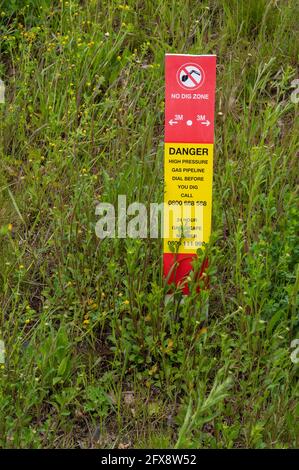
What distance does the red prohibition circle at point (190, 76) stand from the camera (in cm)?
414

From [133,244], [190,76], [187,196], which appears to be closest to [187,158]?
[187,196]

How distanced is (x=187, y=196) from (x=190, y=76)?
0.58 meters

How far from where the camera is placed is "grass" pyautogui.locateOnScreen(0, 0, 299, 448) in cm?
404

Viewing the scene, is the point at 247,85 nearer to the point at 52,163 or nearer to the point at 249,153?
the point at 249,153

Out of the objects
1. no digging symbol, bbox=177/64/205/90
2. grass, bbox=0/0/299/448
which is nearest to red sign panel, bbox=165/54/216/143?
no digging symbol, bbox=177/64/205/90

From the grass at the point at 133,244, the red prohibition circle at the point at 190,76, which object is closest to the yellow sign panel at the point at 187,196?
the grass at the point at 133,244

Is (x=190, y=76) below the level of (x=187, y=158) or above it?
above

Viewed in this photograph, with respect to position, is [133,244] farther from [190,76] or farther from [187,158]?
[190,76]

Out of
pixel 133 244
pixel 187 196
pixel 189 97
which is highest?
pixel 189 97

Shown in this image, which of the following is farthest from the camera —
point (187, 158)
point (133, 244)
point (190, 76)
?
point (133, 244)

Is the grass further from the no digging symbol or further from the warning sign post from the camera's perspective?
the no digging symbol

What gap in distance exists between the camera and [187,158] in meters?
4.28

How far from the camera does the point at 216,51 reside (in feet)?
19.3
